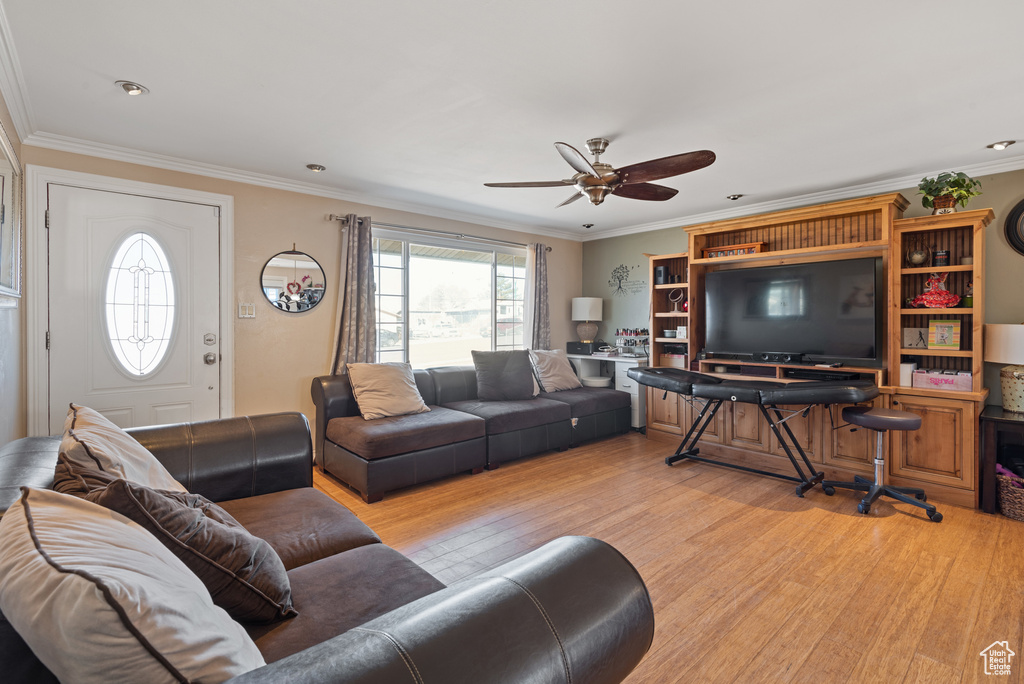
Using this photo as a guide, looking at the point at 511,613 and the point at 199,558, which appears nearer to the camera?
the point at 511,613

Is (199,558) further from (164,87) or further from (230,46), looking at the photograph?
(164,87)

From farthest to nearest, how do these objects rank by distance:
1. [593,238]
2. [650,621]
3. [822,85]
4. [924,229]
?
1. [593,238]
2. [924,229]
3. [822,85]
4. [650,621]

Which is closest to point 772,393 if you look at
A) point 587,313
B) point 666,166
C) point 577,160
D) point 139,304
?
point 666,166

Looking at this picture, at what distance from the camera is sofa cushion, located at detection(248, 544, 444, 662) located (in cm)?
118

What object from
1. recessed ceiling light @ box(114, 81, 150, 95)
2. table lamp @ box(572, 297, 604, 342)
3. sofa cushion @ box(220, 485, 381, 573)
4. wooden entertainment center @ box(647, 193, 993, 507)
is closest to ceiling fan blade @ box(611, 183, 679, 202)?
wooden entertainment center @ box(647, 193, 993, 507)

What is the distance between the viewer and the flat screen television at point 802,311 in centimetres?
385

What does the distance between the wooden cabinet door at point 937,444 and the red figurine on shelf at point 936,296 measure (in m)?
0.70

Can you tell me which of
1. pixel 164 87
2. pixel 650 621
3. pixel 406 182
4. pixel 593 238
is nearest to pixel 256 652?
pixel 650 621

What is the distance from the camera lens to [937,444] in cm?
342

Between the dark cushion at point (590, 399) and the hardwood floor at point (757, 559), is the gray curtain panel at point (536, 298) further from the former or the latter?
the hardwood floor at point (757, 559)

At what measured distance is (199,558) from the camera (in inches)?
43.6

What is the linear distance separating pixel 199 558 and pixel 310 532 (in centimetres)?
73

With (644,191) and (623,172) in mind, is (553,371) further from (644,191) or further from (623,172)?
(623,172)

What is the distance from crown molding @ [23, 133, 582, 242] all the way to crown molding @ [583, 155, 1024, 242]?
6.05 feet
